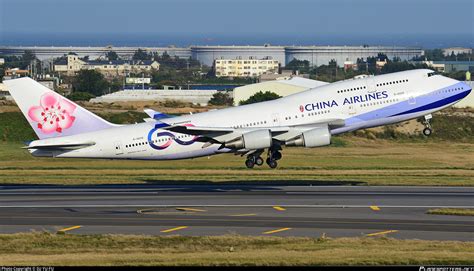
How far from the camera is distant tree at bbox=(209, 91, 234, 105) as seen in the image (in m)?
134

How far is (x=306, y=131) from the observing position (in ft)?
184

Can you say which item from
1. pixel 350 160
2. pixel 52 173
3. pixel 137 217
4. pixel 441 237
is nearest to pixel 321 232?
pixel 441 237

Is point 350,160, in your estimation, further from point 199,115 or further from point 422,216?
point 422,216

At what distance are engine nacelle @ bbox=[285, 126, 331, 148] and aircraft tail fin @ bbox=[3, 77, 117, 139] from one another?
1234 centimetres

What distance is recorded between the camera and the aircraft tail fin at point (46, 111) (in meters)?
57.0

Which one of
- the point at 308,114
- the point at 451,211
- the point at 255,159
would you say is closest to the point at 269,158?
the point at 255,159

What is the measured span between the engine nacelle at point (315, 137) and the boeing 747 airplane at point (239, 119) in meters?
0.66

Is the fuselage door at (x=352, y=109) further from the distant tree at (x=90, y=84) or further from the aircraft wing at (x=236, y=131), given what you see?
the distant tree at (x=90, y=84)

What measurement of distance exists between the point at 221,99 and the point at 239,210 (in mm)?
88191

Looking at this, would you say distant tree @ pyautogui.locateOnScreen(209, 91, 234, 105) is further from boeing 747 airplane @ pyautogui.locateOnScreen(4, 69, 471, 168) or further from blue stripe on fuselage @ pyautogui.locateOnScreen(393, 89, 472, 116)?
blue stripe on fuselage @ pyautogui.locateOnScreen(393, 89, 472, 116)

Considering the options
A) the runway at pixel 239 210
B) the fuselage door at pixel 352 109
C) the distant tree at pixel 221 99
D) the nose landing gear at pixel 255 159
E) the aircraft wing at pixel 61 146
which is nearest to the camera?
the runway at pixel 239 210

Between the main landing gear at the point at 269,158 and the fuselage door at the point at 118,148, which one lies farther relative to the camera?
the fuselage door at the point at 118,148

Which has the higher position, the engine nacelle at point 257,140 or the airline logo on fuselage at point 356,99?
the airline logo on fuselage at point 356,99

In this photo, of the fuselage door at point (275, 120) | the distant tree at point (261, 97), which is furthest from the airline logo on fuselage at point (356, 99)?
the distant tree at point (261, 97)
